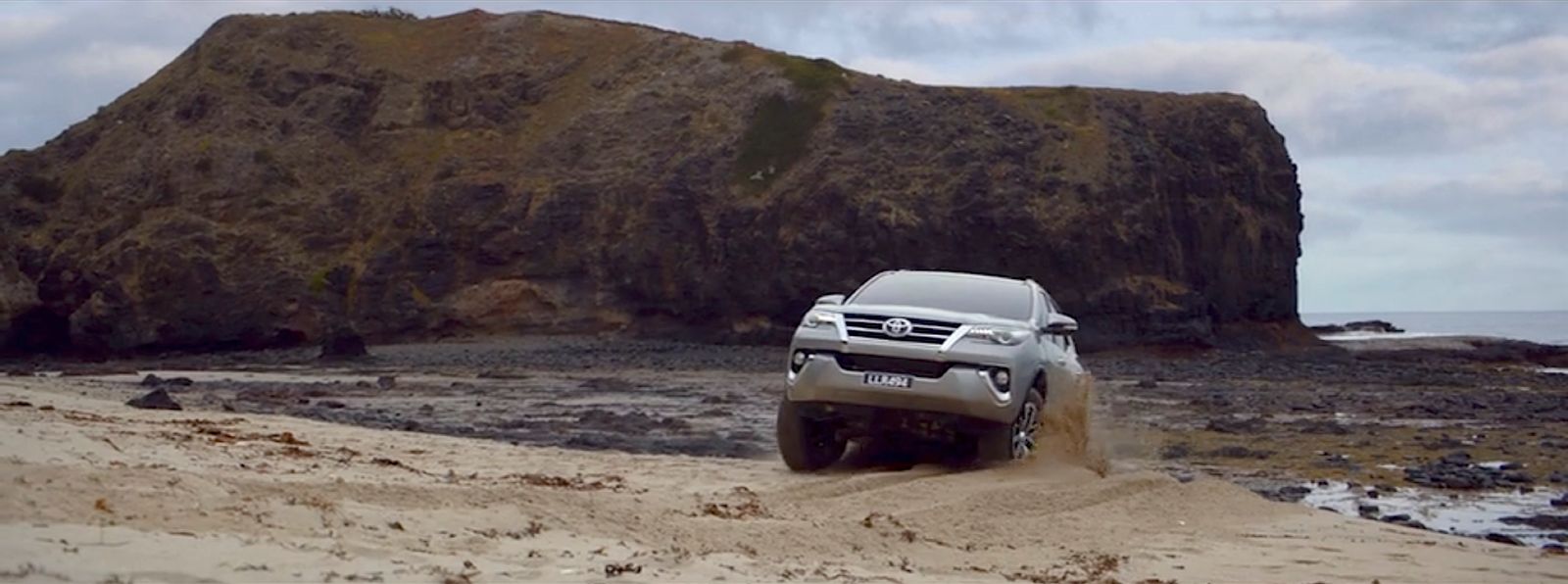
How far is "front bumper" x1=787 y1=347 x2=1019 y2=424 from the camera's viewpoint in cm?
1261

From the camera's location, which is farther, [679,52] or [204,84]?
[679,52]

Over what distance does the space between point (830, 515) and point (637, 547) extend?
2757 millimetres

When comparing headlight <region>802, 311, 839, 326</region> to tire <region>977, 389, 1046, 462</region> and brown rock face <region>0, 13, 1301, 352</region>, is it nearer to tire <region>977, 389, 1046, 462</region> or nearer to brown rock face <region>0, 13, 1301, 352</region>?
tire <region>977, 389, 1046, 462</region>

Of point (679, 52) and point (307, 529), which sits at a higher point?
point (679, 52)

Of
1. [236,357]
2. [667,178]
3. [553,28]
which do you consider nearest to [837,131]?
[667,178]

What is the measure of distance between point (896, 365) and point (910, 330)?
31 cm

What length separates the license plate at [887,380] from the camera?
→ 41.6ft

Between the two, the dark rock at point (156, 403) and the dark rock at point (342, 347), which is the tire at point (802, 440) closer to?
the dark rock at point (156, 403)

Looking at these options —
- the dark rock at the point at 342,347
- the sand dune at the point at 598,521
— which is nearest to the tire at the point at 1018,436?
the sand dune at the point at 598,521

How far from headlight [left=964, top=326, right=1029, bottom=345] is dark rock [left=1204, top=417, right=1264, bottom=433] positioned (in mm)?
9236

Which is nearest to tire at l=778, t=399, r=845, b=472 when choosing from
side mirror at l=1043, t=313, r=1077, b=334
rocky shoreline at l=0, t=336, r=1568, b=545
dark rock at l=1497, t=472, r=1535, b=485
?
side mirror at l=1043, t=313, r=1077, b=334

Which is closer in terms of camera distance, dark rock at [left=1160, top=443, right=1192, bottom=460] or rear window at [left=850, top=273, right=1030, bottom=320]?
rear window at [left=850, top=273, right=1030, bottom=320]

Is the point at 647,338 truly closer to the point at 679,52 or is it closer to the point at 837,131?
the point at 837,131

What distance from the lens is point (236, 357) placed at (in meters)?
47.3
